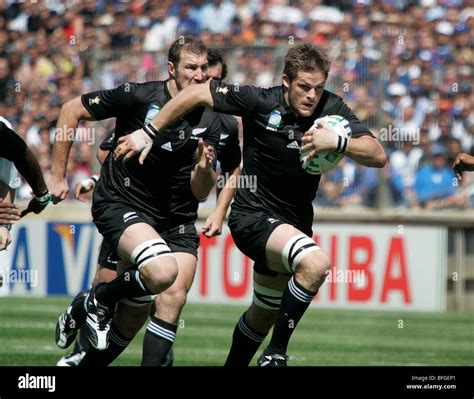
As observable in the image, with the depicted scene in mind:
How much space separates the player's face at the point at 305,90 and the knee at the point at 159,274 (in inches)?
58.8

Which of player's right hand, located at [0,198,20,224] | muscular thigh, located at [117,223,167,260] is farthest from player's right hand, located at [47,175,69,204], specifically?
muscular thigh, located at [117,223,167,260]

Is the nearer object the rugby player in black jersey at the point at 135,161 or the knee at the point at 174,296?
the knee at the point at 174,296

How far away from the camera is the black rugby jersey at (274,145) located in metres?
8.23

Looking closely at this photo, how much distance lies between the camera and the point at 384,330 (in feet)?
47.3

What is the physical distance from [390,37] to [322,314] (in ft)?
16.8

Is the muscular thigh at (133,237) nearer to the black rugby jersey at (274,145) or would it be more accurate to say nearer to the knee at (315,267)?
the black rugby jersey at (274,145)

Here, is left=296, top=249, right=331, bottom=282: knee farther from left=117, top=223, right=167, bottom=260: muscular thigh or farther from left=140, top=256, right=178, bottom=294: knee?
left=117, top=223, right=167, bottom=260: muscular thigh

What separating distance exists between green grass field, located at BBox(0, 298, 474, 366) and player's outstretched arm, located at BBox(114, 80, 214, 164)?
2985mm

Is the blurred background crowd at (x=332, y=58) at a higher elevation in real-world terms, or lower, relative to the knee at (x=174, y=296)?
higher

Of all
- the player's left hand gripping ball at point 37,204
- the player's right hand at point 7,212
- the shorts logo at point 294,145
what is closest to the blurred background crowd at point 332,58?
the shorts logo at point 294,145

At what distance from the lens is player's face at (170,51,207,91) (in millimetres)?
8727

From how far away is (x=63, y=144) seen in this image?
345 inches
